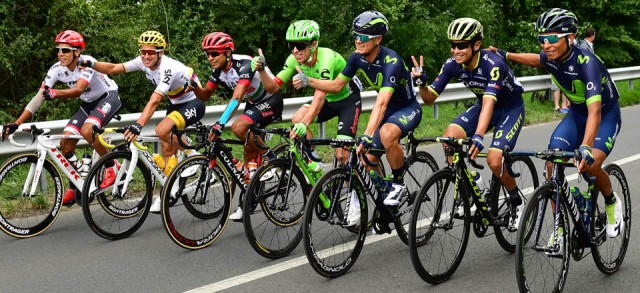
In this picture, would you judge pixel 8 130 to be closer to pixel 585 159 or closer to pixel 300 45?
pixel 300 45

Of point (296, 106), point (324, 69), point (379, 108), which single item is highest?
point (379, 108)

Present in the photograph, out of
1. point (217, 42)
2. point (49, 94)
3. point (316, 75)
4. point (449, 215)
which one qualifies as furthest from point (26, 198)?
point (449, 215)

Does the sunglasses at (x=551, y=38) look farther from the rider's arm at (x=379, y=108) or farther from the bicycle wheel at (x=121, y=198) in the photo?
the bicycle wheel at (x=121, y=198)

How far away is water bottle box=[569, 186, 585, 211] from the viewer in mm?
6184

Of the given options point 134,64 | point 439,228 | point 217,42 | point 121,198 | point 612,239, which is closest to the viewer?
point 439,228

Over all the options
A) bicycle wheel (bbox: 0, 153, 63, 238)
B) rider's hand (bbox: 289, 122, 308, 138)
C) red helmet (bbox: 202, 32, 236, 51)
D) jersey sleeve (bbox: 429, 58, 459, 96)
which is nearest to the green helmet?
red helmet (bbox: 202, 32, 236, 51)

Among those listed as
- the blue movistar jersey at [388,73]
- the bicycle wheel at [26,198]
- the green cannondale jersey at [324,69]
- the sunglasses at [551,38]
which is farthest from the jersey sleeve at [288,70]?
the sunglasses at [551,38]

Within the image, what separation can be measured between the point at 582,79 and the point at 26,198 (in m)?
5.64

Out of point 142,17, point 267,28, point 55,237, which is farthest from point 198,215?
point 267,28

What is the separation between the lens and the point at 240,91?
8.09 meters

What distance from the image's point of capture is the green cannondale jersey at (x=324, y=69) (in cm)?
809

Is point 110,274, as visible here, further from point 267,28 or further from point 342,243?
point 267,28

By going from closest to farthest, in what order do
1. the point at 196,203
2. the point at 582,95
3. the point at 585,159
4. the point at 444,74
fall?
the point at 585,159
the point at 582,95
the point at 444,74
the point at 196,203

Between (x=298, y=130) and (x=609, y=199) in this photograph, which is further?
(x=298, y=130)
